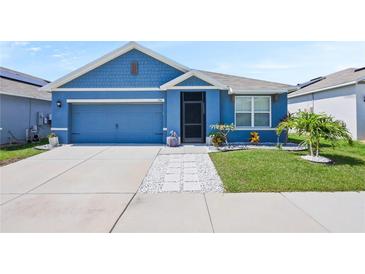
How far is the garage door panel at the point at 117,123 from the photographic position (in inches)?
523

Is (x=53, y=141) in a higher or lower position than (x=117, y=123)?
lower

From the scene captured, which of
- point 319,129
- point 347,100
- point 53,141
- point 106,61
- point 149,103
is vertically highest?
point 106,61

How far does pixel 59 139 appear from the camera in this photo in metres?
13.1

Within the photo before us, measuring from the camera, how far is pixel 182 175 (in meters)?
6.91

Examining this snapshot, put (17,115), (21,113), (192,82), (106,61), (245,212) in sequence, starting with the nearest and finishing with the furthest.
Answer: (245,212) < (192,82) < (106,61) < (17,115) < (21,113)

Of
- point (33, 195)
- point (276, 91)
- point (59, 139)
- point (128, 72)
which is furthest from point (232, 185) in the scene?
point (59, 139)

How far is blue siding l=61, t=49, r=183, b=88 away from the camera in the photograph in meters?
13.0

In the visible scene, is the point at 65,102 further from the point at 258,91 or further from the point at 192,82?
the point at 258,91

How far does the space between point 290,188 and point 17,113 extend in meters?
16.4

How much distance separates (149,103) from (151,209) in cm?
942

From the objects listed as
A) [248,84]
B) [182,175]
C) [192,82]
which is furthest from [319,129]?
[192,82]

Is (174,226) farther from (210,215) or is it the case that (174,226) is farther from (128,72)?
(128,72)

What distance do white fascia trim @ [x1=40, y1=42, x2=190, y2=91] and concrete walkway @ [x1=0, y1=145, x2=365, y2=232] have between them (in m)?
7.60

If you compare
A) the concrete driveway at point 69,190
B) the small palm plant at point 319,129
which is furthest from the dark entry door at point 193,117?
the small palm plant at point 319,129
